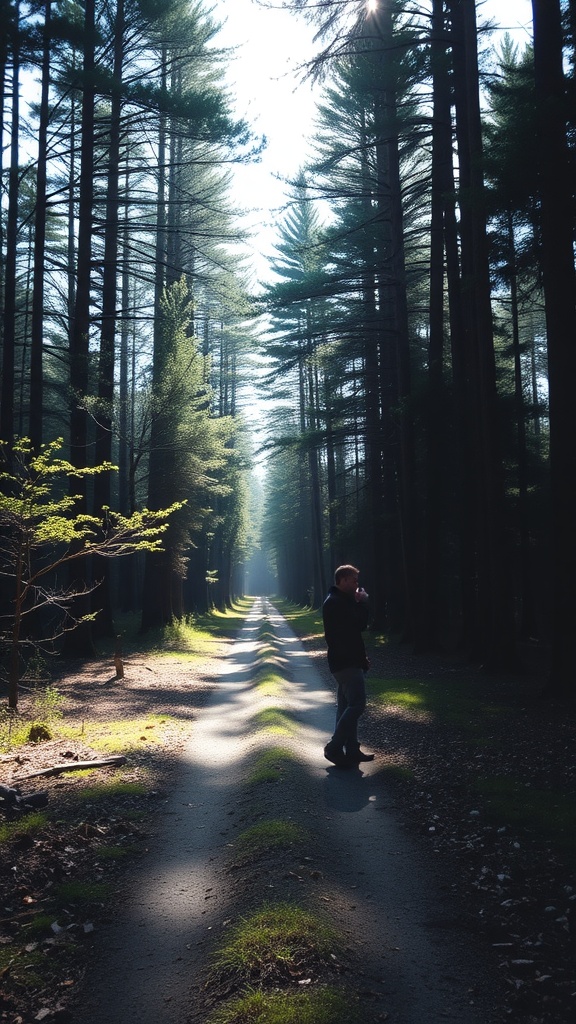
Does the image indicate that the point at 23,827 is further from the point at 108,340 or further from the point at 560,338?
the point at 108,340

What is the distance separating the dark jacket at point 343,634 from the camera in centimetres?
798

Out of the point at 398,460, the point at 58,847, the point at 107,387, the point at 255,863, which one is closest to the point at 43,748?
the point at 58,847

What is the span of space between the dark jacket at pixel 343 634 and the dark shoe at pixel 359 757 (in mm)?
1022

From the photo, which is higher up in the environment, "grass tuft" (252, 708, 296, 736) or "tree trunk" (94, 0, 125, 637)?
"tree trunk" (94, 0, 125, 637)

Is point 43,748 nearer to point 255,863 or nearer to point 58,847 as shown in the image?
point 58,847

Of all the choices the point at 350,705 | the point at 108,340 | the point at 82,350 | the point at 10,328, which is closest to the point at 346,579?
the point at 350,705

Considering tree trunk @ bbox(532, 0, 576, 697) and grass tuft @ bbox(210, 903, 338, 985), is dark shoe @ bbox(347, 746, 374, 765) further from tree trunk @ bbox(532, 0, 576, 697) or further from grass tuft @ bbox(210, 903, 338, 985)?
grass tuft @ bbox(210, 903, 338, 985)

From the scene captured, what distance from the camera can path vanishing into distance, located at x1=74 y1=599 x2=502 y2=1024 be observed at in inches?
143

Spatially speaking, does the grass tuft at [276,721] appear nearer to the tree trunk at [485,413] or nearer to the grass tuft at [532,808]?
the grass tuft at [532,808]

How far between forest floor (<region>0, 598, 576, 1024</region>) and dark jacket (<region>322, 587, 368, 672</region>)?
1227mm

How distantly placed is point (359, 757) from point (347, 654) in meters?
1.30

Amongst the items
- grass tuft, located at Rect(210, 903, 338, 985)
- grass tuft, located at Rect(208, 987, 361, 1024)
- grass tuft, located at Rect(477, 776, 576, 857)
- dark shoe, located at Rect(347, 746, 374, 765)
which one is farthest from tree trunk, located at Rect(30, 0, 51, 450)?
grass tuft, located at Rect(208, 987, 361, 1024)

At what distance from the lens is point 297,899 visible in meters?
4.45

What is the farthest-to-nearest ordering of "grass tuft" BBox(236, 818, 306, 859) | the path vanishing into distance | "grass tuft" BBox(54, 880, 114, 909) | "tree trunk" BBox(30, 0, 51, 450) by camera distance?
"tree trunk" BBox(30, 0, 51, 450) → "grass tuft" BBox(236, 818, 306, 859) → "grass tuft" BBox(54, 880, 114, 909) → the path vanishing into distance
